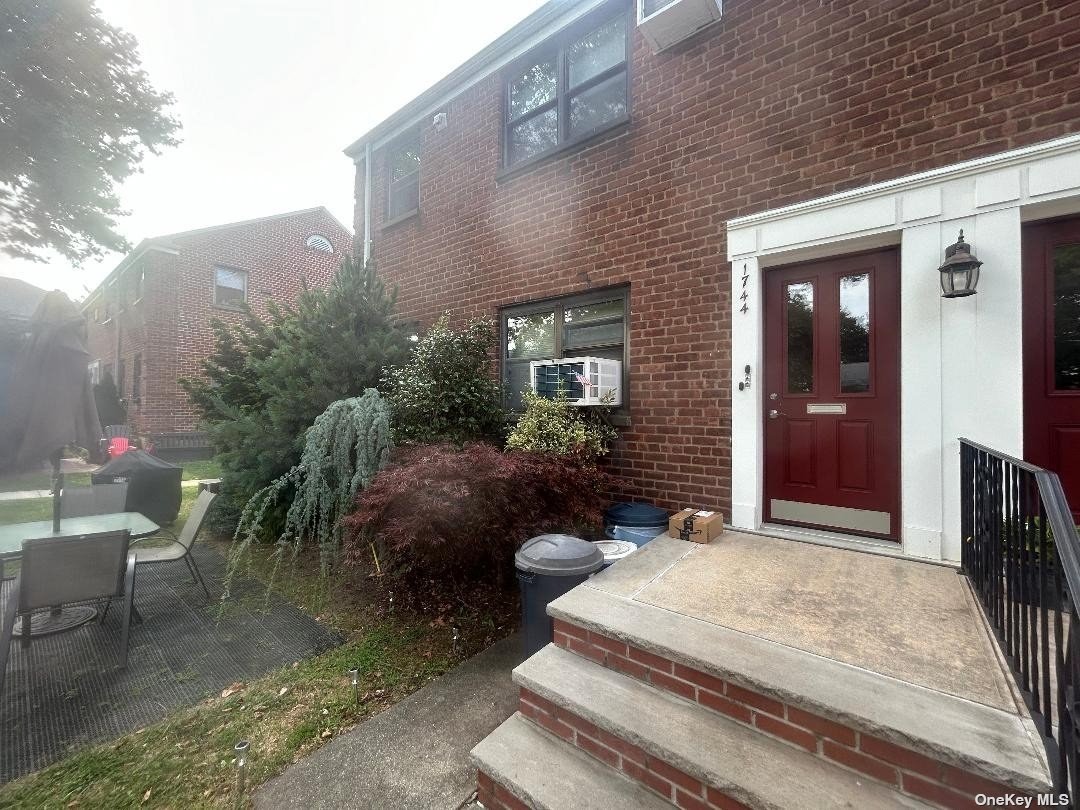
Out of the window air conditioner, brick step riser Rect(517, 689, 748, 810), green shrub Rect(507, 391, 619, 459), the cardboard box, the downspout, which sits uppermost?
the downspout

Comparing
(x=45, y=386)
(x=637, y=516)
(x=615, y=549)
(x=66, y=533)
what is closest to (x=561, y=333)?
(x=637, y=516)

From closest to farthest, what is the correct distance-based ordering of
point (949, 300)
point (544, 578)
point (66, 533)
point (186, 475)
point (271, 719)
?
point (271, 719)
point (544, 578)
point (949, 300)
point (66, 533)
point (186, 475)

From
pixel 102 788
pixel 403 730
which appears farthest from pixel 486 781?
pixel 102 788

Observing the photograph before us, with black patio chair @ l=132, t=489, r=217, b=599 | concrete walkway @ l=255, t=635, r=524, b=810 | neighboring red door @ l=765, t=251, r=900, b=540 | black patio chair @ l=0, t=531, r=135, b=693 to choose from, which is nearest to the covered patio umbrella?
black patio chair @ l=0, t=531, r=135, b=693

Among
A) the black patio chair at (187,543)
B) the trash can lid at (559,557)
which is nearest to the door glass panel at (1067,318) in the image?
the trash can lid at (559,557)

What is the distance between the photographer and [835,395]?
12.6 feet

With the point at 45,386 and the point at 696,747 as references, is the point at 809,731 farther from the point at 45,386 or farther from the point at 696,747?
the point at 45,386

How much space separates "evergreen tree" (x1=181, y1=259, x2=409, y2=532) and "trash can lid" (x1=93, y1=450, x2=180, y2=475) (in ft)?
3.76

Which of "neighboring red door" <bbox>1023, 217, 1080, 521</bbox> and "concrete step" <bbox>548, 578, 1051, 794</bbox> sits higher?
"neighboring red door" <bbox>1023, 217, 1080, 521</bbox>

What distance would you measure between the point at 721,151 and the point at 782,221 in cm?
98

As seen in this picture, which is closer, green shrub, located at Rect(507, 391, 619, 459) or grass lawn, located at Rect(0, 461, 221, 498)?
green shrub, located at Rect(507, 391, 619, 459)

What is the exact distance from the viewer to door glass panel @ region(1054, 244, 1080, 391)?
10.0ft

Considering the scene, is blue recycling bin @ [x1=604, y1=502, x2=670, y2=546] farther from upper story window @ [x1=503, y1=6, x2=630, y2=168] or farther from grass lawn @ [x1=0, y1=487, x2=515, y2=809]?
upper story window @ [x1=503, y1=6, x2=630, y2=168]

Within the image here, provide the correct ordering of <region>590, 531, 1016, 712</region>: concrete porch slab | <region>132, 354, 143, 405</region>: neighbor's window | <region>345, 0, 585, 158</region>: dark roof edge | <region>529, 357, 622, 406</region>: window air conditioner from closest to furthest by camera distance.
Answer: <region>590, 531, 1016, 712</region>: concrete porch slab
<region>529, 357, 622, 406</region>: window air conditioner
<region>345, 0, 585, 158</region>: dark roof edge
<region>132, 354, 143, 405</region>: neighbor's window
